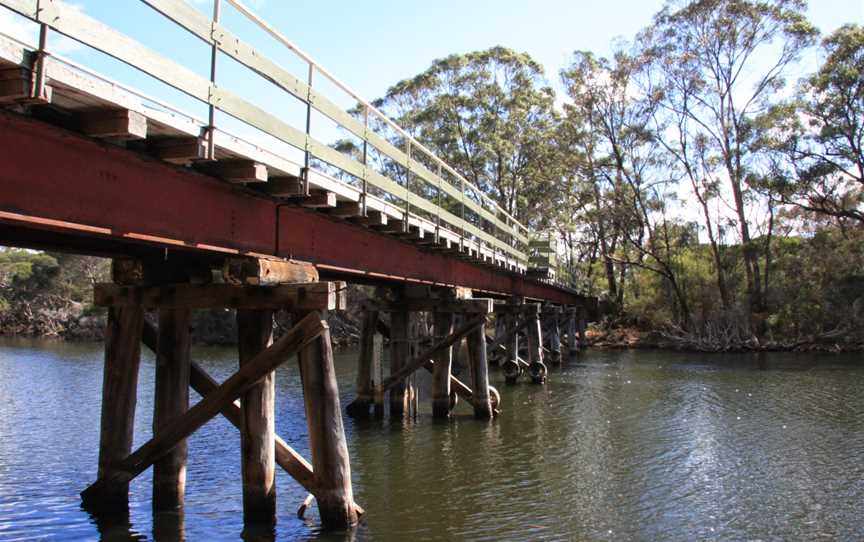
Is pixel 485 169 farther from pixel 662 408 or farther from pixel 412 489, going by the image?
pixel 412 489

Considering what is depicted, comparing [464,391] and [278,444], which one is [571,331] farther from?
[278,444]

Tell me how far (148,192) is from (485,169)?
39.7 m

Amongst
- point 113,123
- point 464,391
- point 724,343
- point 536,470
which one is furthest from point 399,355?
point 724,343

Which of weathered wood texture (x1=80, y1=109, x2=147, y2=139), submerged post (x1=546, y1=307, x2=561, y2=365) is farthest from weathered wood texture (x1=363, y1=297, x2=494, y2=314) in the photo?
submerged post (x1=546, y1=307, x2=561, y2=365)

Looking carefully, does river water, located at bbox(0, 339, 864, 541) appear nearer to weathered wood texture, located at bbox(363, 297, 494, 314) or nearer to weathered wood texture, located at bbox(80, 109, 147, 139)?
weathered wood texture, located at bbox(363, 297, 494, 314)

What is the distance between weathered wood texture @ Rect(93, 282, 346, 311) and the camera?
6.94 m

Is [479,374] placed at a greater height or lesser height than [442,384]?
greater

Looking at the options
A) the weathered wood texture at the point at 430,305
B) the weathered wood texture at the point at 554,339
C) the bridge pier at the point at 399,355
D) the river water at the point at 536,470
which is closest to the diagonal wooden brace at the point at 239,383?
the river water at the point at 536,470

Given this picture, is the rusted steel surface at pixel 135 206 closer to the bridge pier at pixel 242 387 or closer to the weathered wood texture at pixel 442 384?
the bridge pier at pixel 242 387

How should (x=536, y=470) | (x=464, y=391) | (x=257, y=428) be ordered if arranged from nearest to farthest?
(x=257, y=428)
(x=536, y=470)
(x=464, y=391)

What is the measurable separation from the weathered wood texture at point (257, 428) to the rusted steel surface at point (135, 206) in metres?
0.76

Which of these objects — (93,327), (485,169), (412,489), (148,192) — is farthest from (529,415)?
(93,327)

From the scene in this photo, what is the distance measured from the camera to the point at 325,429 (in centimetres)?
704

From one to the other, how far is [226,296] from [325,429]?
1.57 metres
